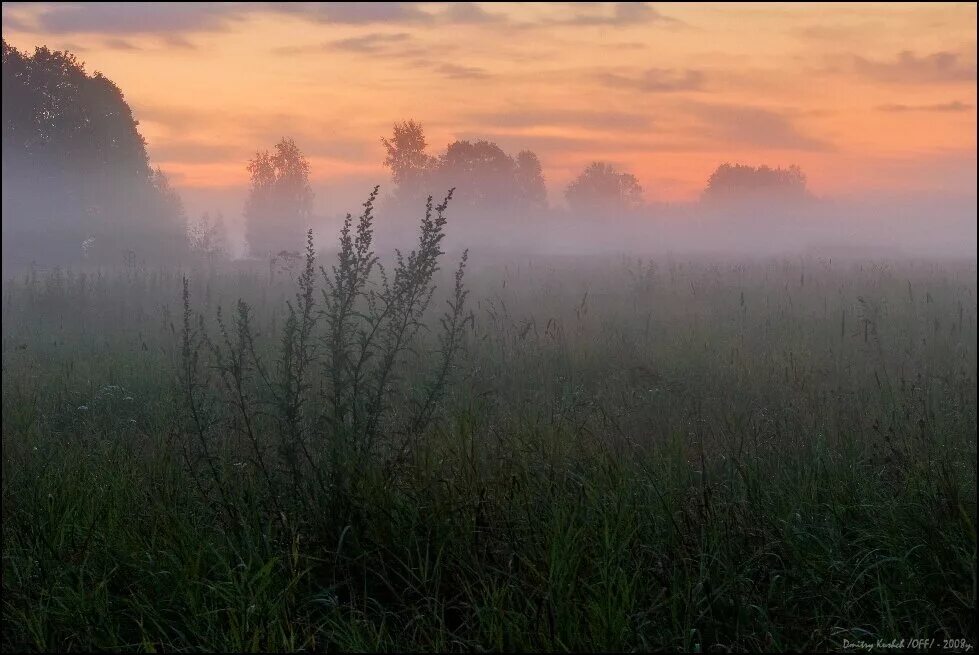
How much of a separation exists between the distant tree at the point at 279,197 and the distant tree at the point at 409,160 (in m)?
6.79

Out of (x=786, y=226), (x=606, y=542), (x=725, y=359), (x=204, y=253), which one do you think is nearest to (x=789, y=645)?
(x=606, y=542)

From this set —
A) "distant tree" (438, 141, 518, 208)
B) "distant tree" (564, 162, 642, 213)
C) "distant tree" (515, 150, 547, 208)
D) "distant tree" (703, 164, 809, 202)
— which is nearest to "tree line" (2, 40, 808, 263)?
"distant tree" (438, 141, 518, 208)

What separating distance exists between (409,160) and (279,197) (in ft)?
33.3

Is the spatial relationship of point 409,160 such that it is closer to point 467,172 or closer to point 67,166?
point 467,172

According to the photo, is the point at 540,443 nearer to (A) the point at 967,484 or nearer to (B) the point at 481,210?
(A) the point at 967,484

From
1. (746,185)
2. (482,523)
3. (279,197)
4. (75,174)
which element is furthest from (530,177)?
(482,523)

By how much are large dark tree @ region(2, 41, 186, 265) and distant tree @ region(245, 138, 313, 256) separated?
839 inches

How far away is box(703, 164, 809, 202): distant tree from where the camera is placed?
87.6 m

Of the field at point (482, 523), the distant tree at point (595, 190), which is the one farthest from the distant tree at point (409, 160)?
the field at point (482, 523)

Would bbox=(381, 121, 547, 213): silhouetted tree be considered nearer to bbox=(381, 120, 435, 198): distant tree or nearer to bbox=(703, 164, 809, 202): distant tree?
bbox=(381, 120, 435, 198): distant tree

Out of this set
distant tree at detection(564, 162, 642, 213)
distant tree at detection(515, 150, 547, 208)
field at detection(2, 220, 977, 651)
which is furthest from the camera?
distant tree at detection(564, 162, 642, 213)

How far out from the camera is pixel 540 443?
155 inches

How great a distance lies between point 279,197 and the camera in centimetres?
5259

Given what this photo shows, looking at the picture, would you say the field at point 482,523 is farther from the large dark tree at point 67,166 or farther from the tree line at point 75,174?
the large dark tree at point 67,166
